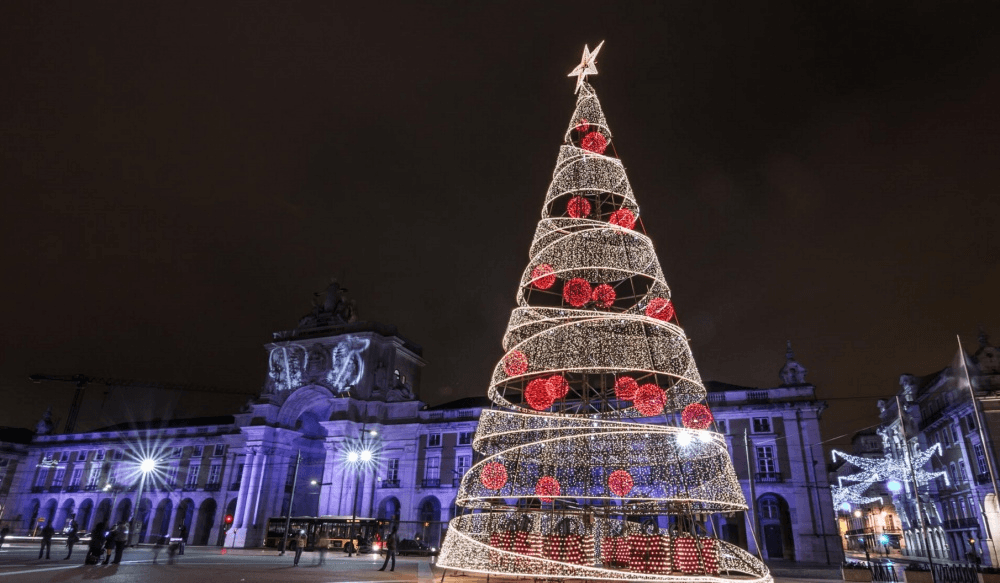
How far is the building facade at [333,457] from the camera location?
128 feet

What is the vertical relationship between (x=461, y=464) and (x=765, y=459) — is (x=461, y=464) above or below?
below

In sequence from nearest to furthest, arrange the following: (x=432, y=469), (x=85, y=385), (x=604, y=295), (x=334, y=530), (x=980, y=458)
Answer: (x=604, y=295) < (x=980, y=458) < (x=334, y=530) < (x=432, y=469) < (x=85, y=385)

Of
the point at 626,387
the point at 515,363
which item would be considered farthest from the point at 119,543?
the point at 626,387

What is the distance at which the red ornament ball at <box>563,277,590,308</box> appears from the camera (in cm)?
1697

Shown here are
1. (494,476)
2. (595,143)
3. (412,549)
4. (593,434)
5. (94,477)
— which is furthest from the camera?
(94,477)

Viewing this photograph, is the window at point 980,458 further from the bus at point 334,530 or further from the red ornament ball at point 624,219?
the bus at point 334,530

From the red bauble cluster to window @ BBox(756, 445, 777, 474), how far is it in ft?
98.7

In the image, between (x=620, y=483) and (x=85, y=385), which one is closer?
(x=620, y=483)

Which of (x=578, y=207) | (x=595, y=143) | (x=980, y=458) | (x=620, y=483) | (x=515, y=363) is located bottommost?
(x=620, y=483)

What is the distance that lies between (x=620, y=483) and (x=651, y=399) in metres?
2.26

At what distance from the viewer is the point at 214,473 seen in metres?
57.3

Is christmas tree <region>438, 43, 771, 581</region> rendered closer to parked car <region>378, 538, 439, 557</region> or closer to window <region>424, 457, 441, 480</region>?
parked car <region>378, 538, 439, 557</region>

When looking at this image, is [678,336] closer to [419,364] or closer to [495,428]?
[495,428]

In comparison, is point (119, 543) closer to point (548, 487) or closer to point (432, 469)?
point (548, 487)
